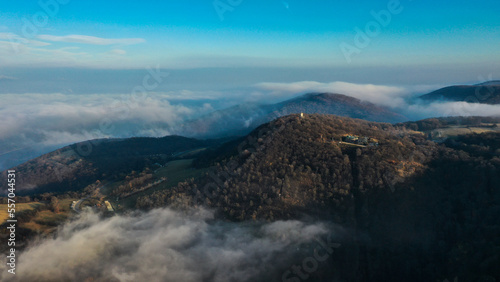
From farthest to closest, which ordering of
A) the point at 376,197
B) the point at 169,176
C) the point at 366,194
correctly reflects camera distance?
the point at 169,176 → the point at 366,194 → the point at 376,197

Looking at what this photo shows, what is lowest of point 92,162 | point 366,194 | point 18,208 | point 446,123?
point 18,208

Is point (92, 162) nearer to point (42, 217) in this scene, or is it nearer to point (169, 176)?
point (169, 176)

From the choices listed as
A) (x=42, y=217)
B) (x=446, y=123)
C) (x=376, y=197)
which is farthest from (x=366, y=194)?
(x=446, y=123)

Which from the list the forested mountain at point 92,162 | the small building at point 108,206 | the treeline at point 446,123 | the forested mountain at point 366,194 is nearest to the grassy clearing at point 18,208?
the small building at point 108,206

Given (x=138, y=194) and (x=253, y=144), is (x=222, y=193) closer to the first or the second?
(x=253, y=144)

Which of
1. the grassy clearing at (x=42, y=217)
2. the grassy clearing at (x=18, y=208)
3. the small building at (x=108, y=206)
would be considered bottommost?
the small building at (x=108, y=206)

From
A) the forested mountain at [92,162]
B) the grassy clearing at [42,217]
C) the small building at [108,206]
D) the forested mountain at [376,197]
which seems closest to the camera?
the forested mountain at [376,197]

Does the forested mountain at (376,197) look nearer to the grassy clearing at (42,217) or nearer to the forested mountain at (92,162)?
the grassy clearing at (42,217)

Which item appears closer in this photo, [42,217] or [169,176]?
[42,217]
